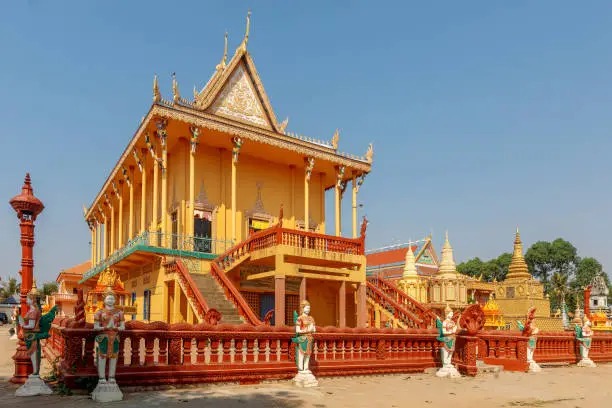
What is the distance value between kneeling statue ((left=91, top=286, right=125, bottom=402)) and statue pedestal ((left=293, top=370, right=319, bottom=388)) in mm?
2915

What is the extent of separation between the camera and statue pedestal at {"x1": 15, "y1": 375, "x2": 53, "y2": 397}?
23.3ft

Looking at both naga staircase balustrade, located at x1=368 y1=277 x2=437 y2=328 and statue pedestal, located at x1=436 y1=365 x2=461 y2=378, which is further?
naga staircase balustrade, located at x1=368 y1=277 x2=437 y2=328

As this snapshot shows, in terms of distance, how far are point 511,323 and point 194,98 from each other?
23.8 meters

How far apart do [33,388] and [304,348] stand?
13.3ft

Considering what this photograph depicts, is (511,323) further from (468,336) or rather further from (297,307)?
(468,336)

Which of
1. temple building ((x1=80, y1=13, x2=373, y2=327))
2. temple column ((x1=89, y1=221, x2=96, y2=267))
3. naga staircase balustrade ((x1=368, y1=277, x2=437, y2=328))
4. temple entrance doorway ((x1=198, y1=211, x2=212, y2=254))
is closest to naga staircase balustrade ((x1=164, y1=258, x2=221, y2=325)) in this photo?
temple building ((x1=80, y1=13, x2=373, y2=327))

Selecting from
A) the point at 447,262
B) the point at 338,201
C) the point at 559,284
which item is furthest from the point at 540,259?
the point at 338,201

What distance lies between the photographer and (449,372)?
34.2ft

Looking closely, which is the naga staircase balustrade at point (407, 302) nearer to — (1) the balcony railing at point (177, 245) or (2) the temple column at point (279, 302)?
(2) the temple column at point (279, 302)

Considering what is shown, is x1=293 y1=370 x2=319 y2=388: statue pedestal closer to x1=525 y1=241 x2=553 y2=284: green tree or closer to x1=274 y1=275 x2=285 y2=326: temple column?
x1=274 y1=275 x2=285 y2=326: temple column

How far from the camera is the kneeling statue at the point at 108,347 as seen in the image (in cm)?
686

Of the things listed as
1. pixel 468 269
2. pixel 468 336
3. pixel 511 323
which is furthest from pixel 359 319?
pixel 468 269

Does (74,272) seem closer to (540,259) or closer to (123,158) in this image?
(123,158)

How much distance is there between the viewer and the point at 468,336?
10.8m
